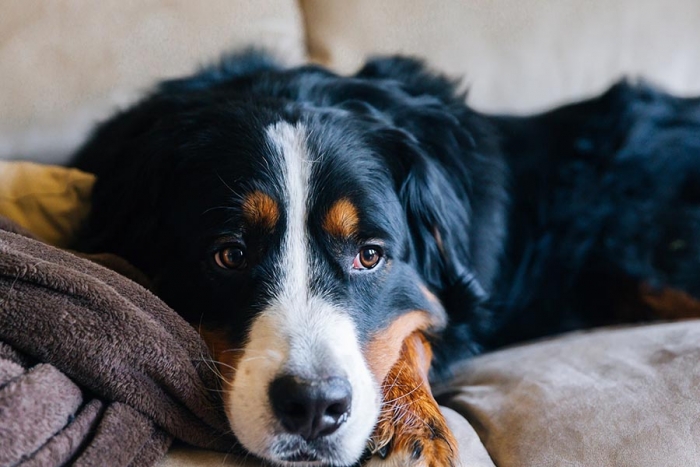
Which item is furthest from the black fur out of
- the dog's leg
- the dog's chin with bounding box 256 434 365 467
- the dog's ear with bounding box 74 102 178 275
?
the dog's chin with bounding box 256 434 365 467

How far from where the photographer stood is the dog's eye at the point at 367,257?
4.85 ft

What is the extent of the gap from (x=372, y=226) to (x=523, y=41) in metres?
1.30

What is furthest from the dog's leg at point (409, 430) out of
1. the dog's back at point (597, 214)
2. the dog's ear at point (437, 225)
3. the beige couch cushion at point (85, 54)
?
the beige couch cushion at point (85, 54)

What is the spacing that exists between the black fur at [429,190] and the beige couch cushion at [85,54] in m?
0.16

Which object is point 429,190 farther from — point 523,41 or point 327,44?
point 523,41

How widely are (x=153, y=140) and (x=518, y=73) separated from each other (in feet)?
4.62

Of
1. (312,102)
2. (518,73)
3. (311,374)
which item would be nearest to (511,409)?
(311,374)

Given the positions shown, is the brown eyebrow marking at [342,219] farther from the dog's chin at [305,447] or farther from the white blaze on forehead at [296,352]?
the dog's chin at [305,447]

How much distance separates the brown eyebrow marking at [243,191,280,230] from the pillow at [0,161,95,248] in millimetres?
582

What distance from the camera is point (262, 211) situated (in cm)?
139

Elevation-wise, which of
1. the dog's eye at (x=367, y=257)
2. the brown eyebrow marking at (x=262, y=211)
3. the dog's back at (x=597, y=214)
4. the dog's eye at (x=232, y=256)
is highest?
the brown eyebrow marking at (x=262, y=211)

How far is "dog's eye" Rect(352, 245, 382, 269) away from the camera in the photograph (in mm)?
1479

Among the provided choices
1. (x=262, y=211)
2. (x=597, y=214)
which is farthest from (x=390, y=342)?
(x=597, y=214)

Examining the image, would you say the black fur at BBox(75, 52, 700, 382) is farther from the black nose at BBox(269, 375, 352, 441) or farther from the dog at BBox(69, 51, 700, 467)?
the black nose at BBox(269, 375, 352, 441)
